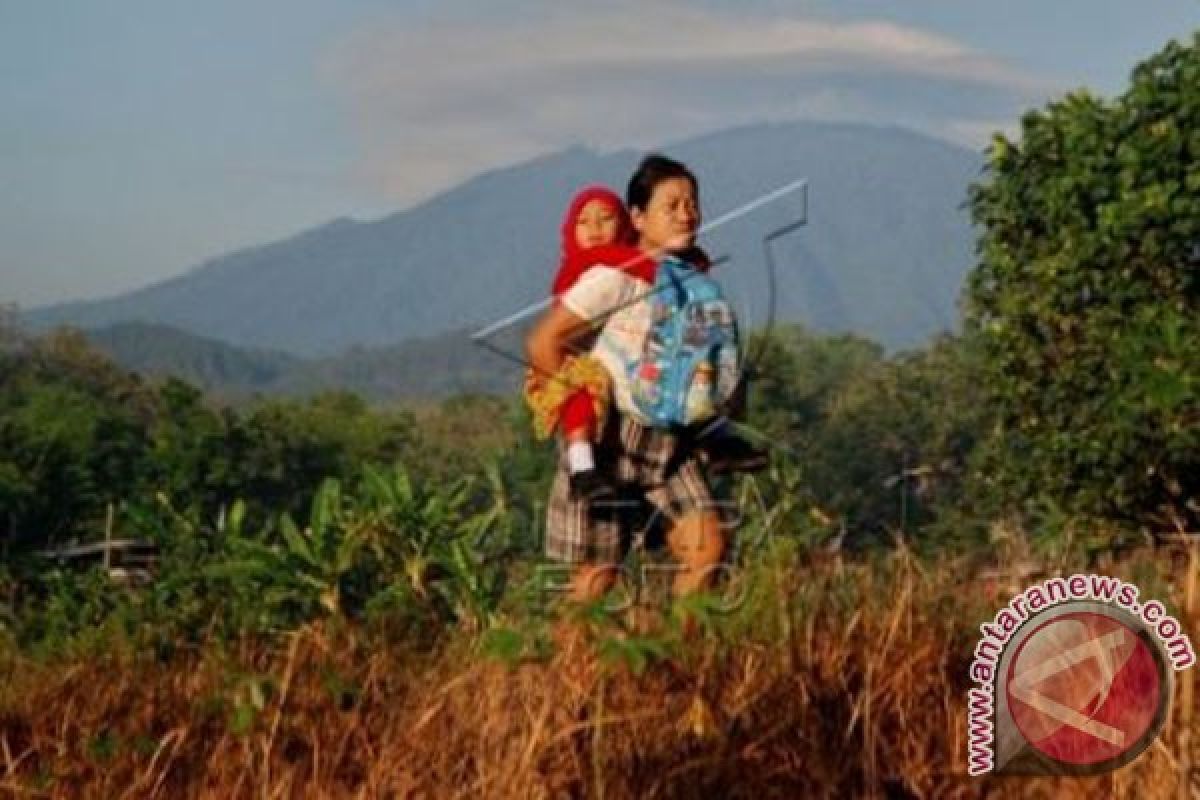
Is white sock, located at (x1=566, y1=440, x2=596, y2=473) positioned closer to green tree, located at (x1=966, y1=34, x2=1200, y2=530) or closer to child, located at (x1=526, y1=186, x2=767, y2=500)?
child, located at (x1=526, y1=186, x2=767, y2=500)

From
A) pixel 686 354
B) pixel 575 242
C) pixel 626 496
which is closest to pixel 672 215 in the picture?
pixel 575 242

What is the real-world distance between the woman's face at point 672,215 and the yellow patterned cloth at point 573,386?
0.37m

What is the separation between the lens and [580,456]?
492cm

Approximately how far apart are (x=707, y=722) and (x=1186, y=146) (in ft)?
62.4

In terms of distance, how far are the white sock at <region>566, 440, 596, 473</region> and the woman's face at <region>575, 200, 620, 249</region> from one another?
1.74 ft

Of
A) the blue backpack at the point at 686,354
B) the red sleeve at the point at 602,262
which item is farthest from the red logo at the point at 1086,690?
the red sleeve at the point at 602,262

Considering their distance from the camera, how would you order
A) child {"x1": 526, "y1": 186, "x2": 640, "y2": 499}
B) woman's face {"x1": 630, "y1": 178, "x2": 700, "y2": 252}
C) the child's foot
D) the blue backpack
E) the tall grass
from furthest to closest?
the child's foot, woman's face {"x1": 630, "y1": 178, "x2": 700, "y2": 252}, child {"x1": 526, "y1": 186, "x2": 640, "y2": 499}, the blue backpack, the tall grass

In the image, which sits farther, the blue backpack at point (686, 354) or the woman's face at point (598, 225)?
the woman's face at point (598, 225)

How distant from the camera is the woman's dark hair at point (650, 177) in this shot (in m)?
5.05

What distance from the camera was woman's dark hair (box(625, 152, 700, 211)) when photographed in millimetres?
5051

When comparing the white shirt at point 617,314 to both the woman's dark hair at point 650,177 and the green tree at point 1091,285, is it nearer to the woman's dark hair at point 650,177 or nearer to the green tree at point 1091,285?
the woman's dark hair at point 650,177

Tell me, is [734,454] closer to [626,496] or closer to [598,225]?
[626,496]

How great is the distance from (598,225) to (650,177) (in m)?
0.18

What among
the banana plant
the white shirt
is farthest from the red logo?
the banana plant
